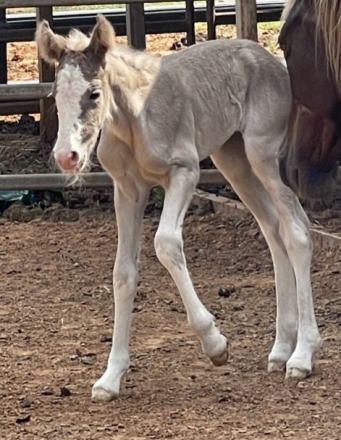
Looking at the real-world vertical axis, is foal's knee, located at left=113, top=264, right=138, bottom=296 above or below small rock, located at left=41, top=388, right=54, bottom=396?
above

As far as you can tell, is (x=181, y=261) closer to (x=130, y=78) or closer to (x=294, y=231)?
(x=294, y=231)

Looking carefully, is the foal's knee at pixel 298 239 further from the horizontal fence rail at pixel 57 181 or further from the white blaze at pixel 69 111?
the horizontal fence rail at pixel 57 181

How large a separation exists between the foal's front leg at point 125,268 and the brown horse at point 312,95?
0.72 meters

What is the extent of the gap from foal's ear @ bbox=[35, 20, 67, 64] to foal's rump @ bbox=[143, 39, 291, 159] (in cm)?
46

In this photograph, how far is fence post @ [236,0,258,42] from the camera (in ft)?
22.2

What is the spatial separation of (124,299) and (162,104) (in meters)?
0.81

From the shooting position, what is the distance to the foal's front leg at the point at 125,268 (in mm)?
4172

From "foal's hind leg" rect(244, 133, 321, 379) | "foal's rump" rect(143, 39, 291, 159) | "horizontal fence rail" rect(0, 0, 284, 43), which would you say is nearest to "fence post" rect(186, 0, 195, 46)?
"horizontal fence rail" rect(0, 0, 284, 43)

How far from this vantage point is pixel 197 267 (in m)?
6.34

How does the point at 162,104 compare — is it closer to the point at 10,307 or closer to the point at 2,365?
the point at 2,365

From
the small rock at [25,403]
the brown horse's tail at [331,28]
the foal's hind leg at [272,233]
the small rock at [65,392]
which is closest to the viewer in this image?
the brown horse's tail at [331,28]

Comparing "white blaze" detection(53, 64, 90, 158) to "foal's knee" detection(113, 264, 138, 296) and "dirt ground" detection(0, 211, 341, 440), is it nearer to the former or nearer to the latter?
"foal's knee" detection(113, 264, 138, 296)

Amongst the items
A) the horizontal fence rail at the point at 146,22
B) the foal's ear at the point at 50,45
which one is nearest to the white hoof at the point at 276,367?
the foal's ear at the point at 50,45

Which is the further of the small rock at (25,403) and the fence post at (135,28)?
the fence post at (135,28)
